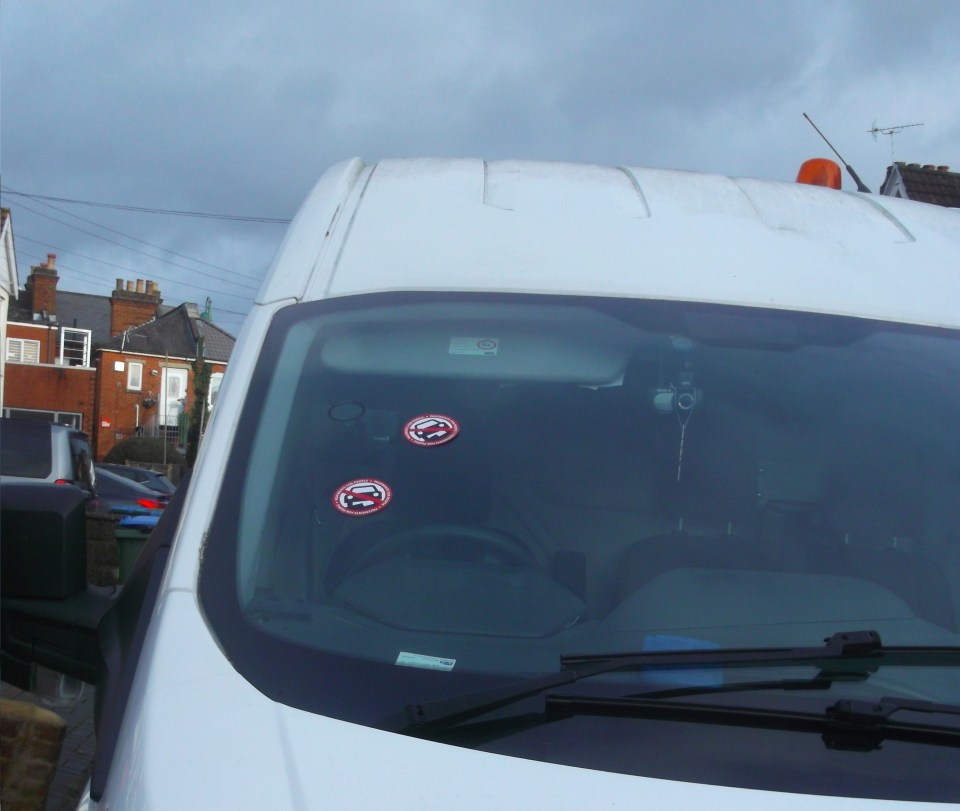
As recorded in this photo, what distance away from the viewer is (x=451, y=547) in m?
1.88

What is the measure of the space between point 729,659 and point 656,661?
0.38 feet

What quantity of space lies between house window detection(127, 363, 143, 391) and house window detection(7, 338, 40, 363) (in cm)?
402

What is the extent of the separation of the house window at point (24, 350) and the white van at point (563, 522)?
47.4 meters

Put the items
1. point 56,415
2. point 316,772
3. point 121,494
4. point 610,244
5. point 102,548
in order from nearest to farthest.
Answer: point 316,772
point 610,244
point 102,548
point 121,494
point 56,415

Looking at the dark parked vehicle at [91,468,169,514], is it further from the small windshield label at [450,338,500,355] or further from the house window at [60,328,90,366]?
the house window at [60,328,90,366]

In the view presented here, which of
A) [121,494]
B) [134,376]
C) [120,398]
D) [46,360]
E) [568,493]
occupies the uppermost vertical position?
[46,360]

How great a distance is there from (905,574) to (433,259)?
44.7 inches

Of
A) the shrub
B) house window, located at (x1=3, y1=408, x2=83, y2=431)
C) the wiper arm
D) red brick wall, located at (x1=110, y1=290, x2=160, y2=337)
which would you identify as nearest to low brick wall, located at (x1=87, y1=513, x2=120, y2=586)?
the wiper arm

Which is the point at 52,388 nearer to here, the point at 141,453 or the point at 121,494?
the point at 141,453

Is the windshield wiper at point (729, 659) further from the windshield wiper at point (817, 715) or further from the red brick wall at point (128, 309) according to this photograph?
the red brick wall at point (128, 309)

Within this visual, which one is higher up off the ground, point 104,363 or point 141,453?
point 104,363

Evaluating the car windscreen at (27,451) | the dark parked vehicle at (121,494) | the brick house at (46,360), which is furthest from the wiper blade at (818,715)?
the brick house at (46,360)

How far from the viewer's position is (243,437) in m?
1.92

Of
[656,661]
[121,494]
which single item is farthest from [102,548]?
[121,494]
